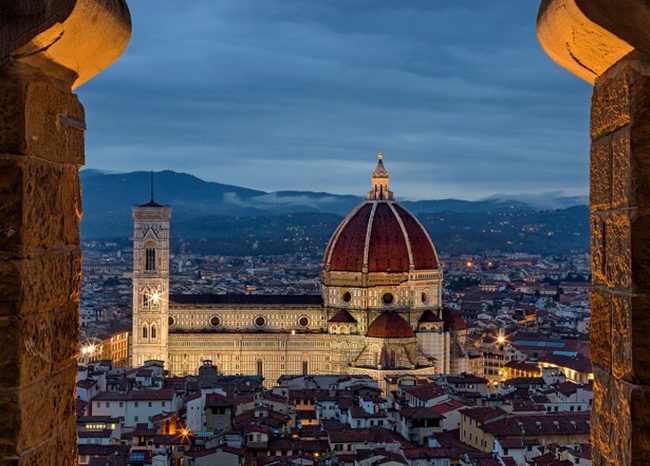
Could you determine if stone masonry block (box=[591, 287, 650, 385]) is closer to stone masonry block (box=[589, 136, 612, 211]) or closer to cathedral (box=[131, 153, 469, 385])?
stone masonry block (box=[589, 136, 612, 211])

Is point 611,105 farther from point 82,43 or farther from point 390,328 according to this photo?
point 390,328

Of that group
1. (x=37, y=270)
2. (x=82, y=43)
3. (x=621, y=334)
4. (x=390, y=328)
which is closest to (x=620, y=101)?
(x=621, y=334)

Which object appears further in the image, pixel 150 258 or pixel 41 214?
pixel 150 258

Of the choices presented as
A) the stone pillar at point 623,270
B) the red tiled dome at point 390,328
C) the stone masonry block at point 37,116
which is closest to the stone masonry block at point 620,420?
the stone pillar at point 623,270

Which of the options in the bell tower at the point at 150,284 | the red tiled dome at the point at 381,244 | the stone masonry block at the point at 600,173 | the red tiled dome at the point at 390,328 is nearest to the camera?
the stone masonry block at the point at 600,173

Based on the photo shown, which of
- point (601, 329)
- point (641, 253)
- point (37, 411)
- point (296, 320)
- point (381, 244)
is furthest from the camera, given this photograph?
point (381, 244)

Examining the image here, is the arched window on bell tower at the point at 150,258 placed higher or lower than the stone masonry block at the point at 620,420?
higher

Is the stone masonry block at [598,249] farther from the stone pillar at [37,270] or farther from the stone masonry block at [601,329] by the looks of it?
the stone pillar at [37,270]
